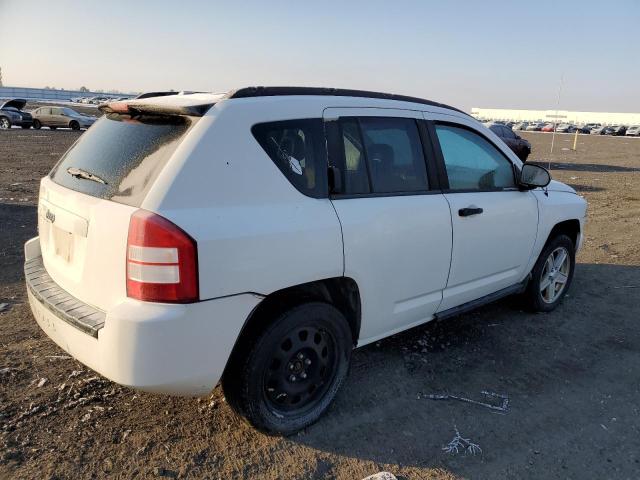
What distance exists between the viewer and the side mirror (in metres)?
4.18

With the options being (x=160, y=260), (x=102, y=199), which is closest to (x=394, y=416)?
(x=160, y=260)

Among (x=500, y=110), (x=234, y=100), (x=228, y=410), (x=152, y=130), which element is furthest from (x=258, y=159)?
(x=500, y=110)

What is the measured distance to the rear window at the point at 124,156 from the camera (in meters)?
2.50

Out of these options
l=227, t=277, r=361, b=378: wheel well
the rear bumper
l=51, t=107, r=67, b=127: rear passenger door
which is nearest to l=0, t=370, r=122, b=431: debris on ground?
the rear bumper

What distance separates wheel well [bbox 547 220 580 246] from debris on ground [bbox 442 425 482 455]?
2.45m

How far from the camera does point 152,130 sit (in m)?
2.71

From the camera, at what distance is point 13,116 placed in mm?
31234

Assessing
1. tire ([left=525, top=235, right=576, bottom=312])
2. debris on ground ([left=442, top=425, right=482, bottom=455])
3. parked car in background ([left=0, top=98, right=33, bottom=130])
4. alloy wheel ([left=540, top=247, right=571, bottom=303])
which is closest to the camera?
debris on ground ([left=442, top=425, right=482, bottom=455])

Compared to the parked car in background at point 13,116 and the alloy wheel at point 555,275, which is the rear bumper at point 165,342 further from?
the parked car in background at point 13,116

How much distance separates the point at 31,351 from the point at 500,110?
16440 cm

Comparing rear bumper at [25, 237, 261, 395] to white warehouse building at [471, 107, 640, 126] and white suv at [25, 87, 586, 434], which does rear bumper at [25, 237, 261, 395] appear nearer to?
white suv at [25, 87, 586, 434]

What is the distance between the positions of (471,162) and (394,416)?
6.43 ft

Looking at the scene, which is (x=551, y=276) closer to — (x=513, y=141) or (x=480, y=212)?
(x=480, y=212)

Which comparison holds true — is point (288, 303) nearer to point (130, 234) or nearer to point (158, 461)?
point (130, 234)
